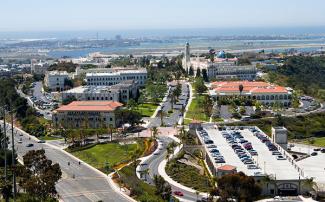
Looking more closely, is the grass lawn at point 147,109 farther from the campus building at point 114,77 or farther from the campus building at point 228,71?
the campus building at point 228,71

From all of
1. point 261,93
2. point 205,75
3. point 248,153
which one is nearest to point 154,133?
point 248,153

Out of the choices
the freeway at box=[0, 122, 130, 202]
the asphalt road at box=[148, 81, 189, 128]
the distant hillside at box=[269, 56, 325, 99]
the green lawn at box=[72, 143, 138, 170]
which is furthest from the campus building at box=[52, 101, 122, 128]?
the distant hillside at box=[269, 56, 325, 99]

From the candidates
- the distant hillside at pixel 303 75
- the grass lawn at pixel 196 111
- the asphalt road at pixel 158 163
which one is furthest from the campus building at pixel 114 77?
the asphalt road at pixel 158 163

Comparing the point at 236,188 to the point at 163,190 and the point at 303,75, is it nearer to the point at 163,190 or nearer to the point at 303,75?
the point at 163,190

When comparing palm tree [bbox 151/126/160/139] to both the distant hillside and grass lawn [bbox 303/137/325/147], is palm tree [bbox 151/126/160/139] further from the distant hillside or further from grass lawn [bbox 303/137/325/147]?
the distant hillside

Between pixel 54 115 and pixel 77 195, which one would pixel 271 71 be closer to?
pixel 54 115

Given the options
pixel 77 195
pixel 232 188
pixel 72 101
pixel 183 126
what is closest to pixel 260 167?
pixel 232 188
